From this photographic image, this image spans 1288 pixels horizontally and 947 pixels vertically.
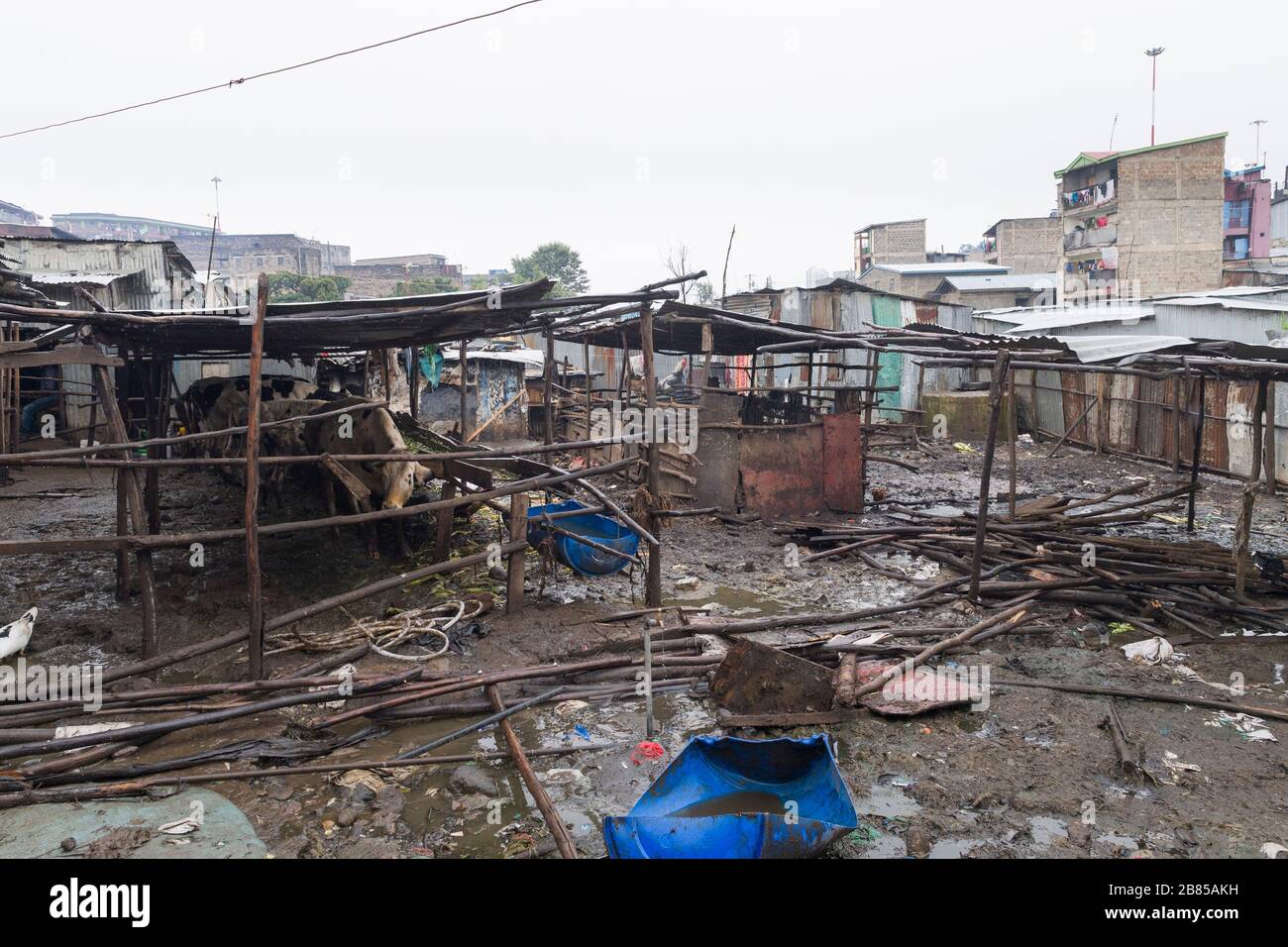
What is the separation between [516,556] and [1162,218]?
119 feet

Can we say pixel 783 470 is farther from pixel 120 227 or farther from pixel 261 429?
pixel 120 227

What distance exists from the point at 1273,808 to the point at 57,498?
52.1 ft

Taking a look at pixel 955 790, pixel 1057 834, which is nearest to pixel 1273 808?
pixel 1057 834

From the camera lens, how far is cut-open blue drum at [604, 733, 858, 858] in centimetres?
391

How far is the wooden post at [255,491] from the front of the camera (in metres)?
5.66

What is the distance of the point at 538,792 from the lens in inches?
177

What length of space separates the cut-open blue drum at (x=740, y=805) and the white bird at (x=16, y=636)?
5.54 meters

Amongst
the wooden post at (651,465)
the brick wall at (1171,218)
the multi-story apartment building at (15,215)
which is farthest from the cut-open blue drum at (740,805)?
the multi-story apartment building at (15,215)

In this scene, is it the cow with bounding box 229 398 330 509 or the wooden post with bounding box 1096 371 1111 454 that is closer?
the cow with bounding box 229 398 330 509

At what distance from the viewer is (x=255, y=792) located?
4828 millimetres

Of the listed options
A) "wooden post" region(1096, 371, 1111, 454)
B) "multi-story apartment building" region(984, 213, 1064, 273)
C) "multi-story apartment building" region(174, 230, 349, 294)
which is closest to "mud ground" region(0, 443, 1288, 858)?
"wooden post" region(1096, 371, 1111, 454)

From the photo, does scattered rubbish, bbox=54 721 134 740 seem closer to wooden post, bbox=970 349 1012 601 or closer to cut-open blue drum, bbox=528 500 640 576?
cut-open blue drum, bbox=528 500 640 576

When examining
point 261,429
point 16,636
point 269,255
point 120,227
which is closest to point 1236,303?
point 261,429

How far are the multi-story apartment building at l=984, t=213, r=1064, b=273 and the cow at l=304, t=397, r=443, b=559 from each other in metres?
45.8
